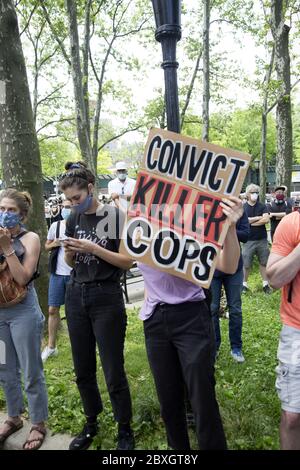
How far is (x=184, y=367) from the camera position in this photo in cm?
243

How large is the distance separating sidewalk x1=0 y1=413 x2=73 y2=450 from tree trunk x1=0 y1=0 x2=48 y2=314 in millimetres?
2881

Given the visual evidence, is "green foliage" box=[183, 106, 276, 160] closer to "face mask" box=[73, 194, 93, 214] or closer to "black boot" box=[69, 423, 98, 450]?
"face mask" box=[73, 194, 93, 214]

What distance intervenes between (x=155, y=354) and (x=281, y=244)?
102cm

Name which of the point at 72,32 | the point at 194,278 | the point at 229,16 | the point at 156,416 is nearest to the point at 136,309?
the point at 156,416

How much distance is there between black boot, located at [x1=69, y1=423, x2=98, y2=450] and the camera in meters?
3.15

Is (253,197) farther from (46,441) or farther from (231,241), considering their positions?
(46,441)

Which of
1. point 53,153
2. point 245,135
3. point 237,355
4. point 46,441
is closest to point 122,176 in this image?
point 237,355

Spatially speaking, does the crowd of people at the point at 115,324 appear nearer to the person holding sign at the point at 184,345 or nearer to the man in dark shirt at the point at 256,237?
the person holding sign at the point at 184,345

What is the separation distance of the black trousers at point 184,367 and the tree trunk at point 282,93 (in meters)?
9.26

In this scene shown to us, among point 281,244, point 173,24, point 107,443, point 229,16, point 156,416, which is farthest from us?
point 229,16

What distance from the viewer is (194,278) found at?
2.44 meters

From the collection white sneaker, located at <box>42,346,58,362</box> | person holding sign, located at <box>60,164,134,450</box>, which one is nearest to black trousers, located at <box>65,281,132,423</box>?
person holding sign, located at <box>60,164,134,450</box>

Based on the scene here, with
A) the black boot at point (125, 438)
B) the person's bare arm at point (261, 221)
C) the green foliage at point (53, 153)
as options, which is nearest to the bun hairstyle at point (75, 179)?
the black boot at point (125, 438)

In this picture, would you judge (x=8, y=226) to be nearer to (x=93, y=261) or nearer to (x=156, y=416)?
(x=93, y=261)
